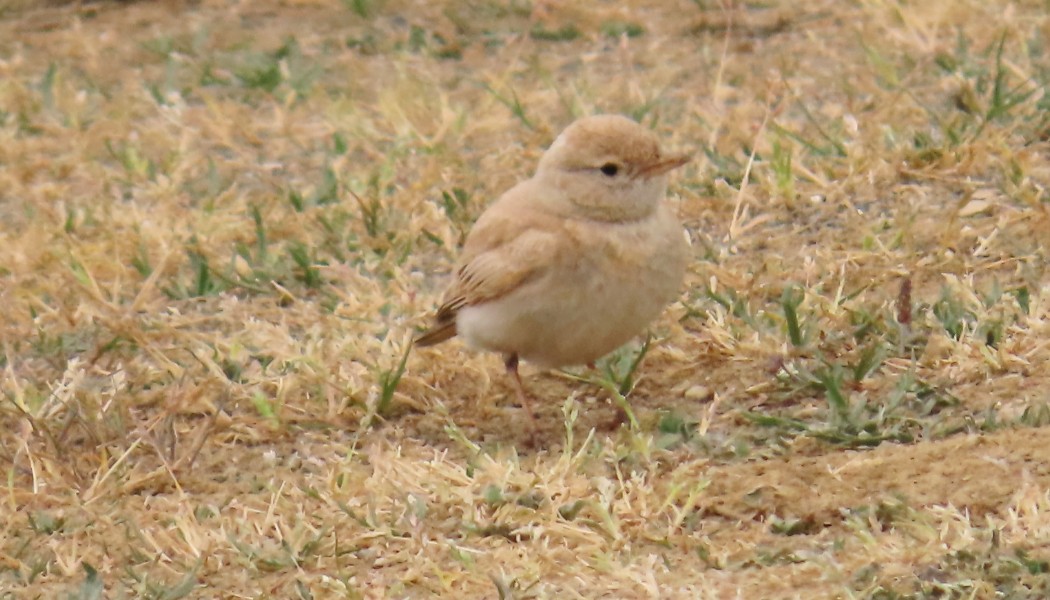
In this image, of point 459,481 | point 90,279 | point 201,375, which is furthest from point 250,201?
point 459,481

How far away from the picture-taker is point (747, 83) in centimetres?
803

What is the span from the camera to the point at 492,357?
5969mm

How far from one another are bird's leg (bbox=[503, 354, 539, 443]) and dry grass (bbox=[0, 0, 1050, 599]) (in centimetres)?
8

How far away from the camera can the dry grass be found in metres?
4.61

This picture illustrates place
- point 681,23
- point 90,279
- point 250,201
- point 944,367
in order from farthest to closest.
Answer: point 681,23, point 250,201, point 90,279, point 944,367

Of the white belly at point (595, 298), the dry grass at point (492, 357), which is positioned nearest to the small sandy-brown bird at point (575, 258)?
the white belly at point (595, 298)

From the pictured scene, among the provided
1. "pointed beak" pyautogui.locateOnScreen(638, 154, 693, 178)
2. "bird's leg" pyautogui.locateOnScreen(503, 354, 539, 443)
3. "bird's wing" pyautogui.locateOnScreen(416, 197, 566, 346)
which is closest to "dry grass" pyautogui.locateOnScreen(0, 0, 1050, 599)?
"bird's leg" pyautogui.locateOnScreen(503, 354, 539, 443)

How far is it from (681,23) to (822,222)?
2.57 metres

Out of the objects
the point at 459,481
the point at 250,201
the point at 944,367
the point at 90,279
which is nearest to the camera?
the point at 459,481

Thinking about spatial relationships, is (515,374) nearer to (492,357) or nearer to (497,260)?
(497,260)

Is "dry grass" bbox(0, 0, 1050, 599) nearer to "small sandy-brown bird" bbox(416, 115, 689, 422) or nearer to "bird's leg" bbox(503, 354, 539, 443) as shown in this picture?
"bird's leg" bbox(503, 354, 539, 443)

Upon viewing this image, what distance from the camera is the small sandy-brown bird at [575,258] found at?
205 inches

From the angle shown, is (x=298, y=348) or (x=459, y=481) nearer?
(x=459, y=481)

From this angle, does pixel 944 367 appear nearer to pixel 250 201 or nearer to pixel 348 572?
pixel 348 572
